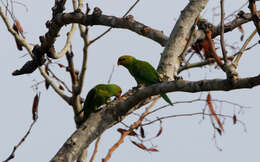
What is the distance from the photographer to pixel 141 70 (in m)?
5.15

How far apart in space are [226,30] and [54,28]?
6.76ft

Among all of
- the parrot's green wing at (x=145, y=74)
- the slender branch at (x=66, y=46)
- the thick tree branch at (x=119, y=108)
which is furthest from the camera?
the parrot's green wing at (x=145, y=74)

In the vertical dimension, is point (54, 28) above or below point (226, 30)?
above

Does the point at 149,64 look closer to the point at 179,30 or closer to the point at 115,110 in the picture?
the point at 179,30

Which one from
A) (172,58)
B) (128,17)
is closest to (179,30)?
(172,58)

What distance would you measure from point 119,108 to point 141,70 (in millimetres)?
1769

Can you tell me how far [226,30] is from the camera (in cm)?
444

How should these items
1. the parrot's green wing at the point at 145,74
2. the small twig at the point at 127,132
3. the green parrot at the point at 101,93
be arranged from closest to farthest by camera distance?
1. the small twig at the point at 127,132
2. the parrot's green wing at the point at 145,74
3. the green parrot at the point at 101,93

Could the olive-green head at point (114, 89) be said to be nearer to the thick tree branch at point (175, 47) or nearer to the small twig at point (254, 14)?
the thick tree branch at point (175, 47)

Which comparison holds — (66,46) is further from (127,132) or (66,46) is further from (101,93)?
(127,132)

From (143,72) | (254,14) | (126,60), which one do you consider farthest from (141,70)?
(254,14)

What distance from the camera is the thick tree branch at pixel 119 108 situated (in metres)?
2.32

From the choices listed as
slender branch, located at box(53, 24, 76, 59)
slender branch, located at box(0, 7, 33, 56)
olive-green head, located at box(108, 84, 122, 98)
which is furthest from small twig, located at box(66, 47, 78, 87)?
olive-green head, located at box(108, 84, 122, 98)

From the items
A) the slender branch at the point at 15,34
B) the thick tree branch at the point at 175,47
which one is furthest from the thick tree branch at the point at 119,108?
the slender branch at the point at 15,34
